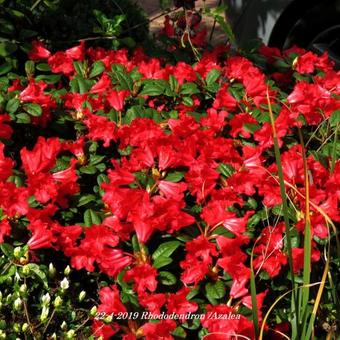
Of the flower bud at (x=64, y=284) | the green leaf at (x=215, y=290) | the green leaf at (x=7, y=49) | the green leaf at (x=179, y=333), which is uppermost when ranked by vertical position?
the green leaf at (x=7, y=49)

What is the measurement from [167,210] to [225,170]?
1.12ft

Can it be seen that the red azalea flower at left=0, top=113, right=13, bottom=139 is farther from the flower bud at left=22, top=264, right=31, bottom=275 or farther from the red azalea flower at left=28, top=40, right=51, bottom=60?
the red azalea flower at left=28, top=40, right=51, bottom=60

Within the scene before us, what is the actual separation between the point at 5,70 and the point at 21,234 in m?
0.96

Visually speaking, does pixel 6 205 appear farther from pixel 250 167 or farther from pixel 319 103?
pixel 319 103

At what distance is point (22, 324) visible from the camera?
215 centimetres

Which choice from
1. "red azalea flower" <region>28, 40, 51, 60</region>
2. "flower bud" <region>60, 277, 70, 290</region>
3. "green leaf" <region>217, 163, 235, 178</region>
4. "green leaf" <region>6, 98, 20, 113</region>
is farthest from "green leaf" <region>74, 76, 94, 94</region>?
"flower bud" <region>60, 277, 70, 290</region>

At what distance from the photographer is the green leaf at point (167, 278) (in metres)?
2.12

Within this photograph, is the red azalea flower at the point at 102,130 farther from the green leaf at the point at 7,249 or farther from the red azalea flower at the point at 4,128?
the green leaf at the point at 7,249

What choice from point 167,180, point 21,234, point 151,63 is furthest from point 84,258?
point 151,63

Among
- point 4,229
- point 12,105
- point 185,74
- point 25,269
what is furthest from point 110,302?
point 185,74

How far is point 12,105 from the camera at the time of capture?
2.54 metres

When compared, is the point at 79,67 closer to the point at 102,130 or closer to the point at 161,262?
the point at 102,130

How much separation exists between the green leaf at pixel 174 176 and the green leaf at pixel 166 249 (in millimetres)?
Answer: 241

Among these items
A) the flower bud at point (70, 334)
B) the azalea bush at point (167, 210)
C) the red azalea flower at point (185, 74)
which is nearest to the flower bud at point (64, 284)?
the azalea bush at point (167, 210)
